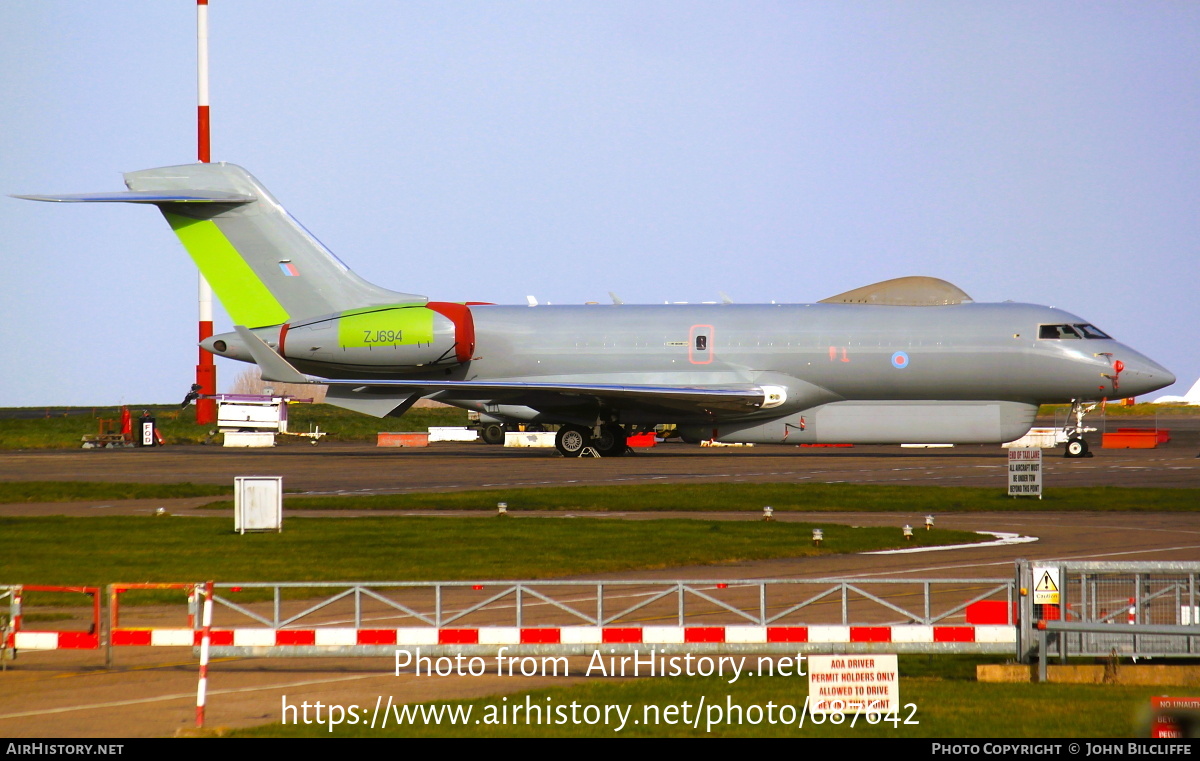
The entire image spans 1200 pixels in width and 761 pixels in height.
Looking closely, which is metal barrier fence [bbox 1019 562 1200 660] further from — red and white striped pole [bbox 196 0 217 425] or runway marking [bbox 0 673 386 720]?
red and white striped pole [bbox 196 0 217 425]

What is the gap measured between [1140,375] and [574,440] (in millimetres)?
19160

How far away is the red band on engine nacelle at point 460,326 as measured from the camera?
145 feet

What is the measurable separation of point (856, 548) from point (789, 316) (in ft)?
75.4

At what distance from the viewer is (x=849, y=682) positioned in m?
9.11

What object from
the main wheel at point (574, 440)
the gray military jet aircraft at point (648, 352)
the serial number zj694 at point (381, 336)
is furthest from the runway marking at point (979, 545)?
the serial number zj694 at point (381, 336)

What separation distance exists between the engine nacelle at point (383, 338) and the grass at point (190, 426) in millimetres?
23479

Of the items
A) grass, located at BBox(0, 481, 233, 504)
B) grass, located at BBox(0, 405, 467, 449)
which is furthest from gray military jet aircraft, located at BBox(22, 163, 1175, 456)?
grass, located at BBox(0, 405, 467, 449)

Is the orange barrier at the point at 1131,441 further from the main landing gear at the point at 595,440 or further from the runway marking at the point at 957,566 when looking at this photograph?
the runway marking at the point at 957,566

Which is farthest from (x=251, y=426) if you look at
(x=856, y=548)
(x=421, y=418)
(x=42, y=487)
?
(x=856, y=548)

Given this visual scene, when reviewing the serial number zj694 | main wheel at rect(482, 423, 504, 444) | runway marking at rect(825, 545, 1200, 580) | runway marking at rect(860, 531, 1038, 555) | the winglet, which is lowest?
main wheel at rect(482, 423, 504, 444)

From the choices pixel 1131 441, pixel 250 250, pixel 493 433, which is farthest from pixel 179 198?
pixel 1131 441

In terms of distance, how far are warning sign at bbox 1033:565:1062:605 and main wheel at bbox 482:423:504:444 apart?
163 feet

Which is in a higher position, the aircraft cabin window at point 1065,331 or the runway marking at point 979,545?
the aircraft cabin window at point 1065,331

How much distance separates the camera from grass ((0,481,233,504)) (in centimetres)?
3133
